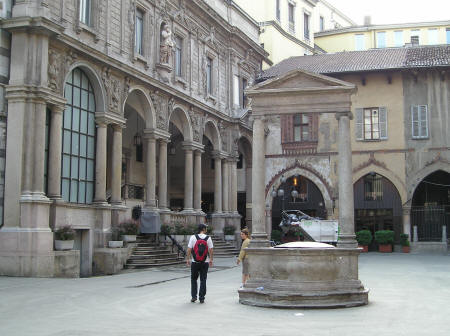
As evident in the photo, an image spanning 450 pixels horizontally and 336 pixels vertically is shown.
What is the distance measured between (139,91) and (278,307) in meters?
15.8

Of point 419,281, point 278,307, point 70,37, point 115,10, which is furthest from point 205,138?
point 278,307

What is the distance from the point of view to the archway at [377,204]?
36.8 meters

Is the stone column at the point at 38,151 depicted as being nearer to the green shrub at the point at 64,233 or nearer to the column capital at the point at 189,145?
the green shrub at the point at 64,233

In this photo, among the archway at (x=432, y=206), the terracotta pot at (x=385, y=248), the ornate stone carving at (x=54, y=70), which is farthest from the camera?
the archway at (x=432, y=206)

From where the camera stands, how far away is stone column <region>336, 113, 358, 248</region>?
1366 cm

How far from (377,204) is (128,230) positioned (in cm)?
1913

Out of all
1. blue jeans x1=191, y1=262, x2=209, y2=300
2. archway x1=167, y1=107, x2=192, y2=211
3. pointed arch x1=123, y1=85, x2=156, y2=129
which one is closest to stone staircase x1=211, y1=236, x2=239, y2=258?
archway x1=167, y1=107, x2=192, y2=211

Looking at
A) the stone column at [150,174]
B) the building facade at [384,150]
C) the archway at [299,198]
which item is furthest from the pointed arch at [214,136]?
the stone column at [150,174]

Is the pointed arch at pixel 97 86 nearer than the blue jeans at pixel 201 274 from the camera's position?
No

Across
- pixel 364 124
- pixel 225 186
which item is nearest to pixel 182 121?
pixel 225 186

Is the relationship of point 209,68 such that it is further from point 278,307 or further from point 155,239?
point 278,307

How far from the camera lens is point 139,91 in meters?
25.6

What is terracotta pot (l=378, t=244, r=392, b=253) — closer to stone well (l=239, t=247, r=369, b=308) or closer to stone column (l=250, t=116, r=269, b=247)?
stone column (l=250, t=116, r=269, b=247)

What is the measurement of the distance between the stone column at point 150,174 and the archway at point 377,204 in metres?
15.5
